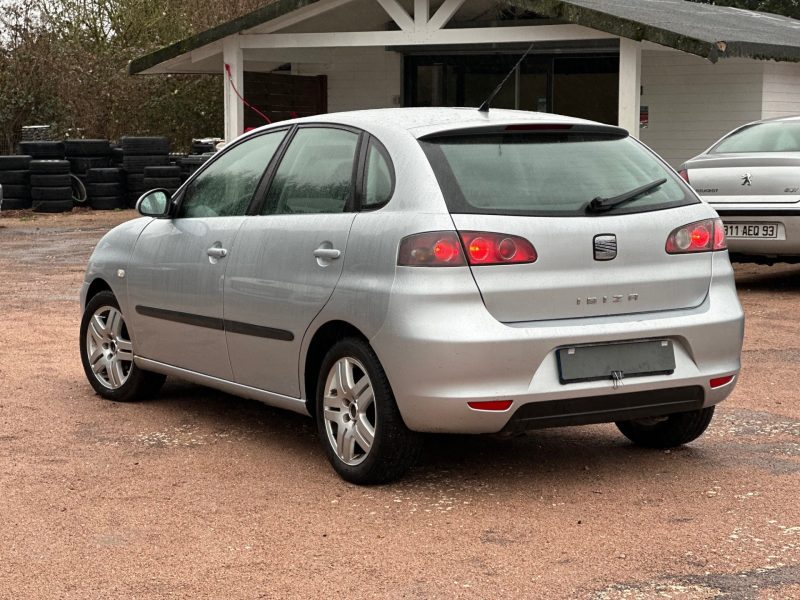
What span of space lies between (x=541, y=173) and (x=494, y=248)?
0.50 meters

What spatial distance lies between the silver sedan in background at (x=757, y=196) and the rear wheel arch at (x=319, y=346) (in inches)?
278

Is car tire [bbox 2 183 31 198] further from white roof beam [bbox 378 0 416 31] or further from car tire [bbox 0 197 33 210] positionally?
white roof beam [bbox 378 0 416 31]

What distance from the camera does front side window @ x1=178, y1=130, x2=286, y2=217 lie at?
21.5 ft

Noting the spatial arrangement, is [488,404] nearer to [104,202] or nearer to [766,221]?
[766,221]

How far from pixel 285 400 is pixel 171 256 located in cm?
125

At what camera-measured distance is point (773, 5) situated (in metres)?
48.6

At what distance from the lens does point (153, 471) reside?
5887mm

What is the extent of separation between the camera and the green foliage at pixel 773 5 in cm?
4800

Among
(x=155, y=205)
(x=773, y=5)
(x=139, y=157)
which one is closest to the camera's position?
(x=155, y=205)

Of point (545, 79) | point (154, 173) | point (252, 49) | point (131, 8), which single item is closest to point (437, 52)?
point (545, 79)

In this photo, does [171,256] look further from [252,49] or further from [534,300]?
[252,49]

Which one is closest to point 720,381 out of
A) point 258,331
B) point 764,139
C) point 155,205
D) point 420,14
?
point 258,331

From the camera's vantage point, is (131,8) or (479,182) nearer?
(479,182)

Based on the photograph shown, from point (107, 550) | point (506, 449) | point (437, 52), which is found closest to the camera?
point (107, 550)
